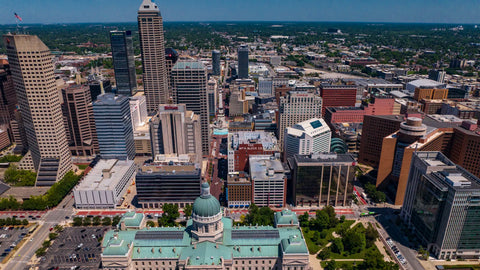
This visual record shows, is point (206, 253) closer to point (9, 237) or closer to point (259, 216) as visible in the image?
point (259, 216)

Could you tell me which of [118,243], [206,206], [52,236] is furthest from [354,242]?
[52,236]

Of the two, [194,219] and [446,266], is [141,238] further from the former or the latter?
[446,266]

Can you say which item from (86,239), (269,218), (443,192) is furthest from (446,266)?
(86,239)

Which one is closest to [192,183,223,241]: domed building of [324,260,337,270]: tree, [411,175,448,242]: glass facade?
[324,260,337,270]: tree

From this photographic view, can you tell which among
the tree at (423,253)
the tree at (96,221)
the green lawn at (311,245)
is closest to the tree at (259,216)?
the green lawn at (311,245)

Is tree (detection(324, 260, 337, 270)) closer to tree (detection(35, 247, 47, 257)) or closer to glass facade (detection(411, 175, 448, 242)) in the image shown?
glass facade (detection(411, 175, 448, 242))
